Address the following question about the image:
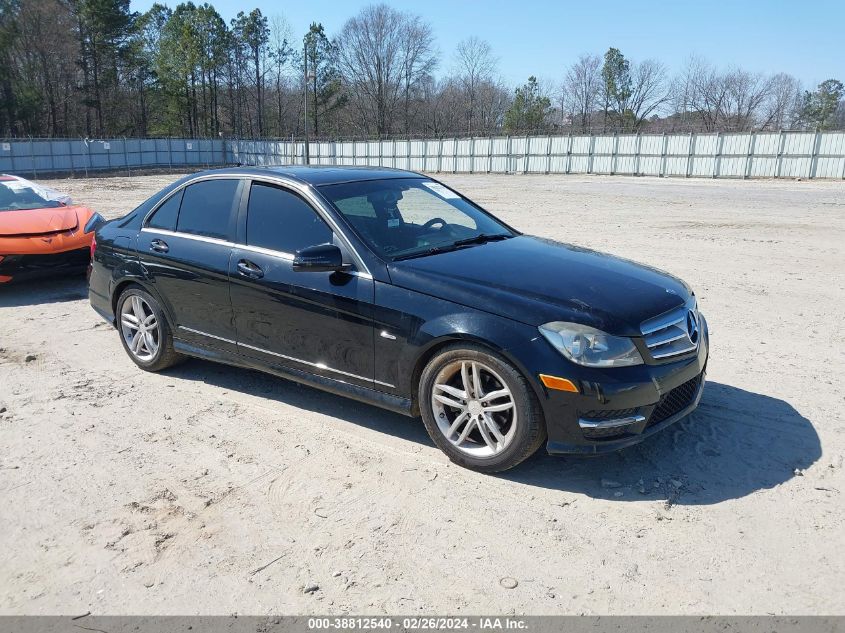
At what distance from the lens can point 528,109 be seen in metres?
78.6

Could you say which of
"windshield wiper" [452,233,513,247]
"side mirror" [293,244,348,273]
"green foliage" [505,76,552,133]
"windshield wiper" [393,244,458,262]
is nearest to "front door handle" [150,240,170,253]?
"side mirror" [293,244,348,273]

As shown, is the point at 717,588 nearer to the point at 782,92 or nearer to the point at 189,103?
the point at 189,103

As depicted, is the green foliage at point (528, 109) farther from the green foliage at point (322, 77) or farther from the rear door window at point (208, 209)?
the rear door window at point (208, 209)

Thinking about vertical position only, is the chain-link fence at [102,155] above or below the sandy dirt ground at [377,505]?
above

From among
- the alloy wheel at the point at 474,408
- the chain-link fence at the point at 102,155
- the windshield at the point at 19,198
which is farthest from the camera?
the chain-link fence at the point at 102,155

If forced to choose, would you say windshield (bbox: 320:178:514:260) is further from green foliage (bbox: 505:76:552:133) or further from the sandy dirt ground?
green foliage (bbox: 505:76:552:133)

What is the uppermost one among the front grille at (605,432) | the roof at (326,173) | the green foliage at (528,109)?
the green foliage at (528,109)

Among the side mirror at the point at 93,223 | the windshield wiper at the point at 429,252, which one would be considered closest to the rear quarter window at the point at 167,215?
the windshield wiper at the point at 429,252

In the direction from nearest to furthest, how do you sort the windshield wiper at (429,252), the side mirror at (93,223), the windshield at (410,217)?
the windshield wiper at (429,252) → the windshield at (410,217) → the side mirror at (93,223)

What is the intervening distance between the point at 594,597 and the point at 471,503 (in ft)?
2.94

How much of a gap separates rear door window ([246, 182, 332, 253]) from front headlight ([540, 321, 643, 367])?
5.51 ft

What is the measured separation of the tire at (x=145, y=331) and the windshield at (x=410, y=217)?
1.90m

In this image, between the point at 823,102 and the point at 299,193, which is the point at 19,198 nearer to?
the point at 299,193

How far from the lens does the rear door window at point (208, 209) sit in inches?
199
